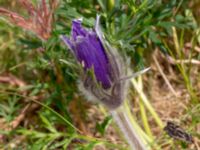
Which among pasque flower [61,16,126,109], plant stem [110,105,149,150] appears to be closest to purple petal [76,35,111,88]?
pasque flower [61,16,126,109]

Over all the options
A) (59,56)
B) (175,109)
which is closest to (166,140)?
(175,109)

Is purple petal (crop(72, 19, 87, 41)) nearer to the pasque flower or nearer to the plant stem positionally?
the pasque flower

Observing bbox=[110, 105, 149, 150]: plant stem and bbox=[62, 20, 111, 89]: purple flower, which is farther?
bbox=[110, 105, 149, 150]: plant stem

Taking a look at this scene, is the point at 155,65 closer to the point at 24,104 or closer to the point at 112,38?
the point at 24,104

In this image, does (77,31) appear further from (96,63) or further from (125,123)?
(125,123)

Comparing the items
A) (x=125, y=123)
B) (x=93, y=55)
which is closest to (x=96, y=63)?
(x=93, y=55)

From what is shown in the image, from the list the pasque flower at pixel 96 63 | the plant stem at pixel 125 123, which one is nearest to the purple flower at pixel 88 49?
the pasque flower at pixel 96 63

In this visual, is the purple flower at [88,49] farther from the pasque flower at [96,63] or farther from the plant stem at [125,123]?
the plant stem at [125,123]

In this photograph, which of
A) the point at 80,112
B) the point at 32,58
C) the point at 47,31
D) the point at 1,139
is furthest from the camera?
the point at 32,58
